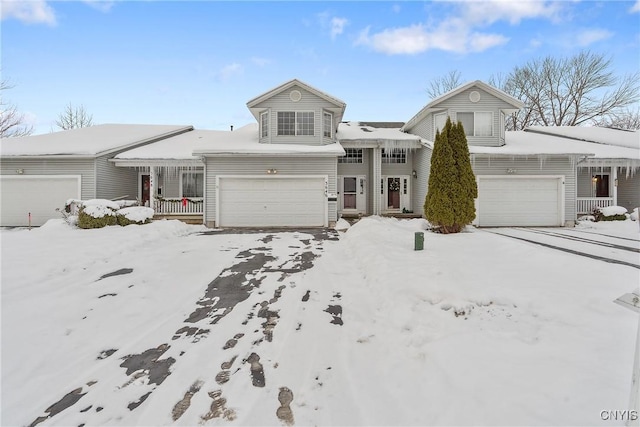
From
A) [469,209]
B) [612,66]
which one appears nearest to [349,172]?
[469,209]

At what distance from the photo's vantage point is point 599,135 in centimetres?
1595

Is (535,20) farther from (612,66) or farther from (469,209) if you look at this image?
(612,66)

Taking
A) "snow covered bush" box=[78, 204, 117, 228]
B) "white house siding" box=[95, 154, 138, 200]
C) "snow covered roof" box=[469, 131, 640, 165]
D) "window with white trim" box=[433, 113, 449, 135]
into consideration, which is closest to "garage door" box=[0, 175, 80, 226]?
"white house siding" box=[95, 154, 138, 200]

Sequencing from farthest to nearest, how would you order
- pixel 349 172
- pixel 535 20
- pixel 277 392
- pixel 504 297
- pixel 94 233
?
1. pixel 349 172
2. pixel 535 20
3. pixel 94 233
4. pixel 504 297
5. pixel 277 392

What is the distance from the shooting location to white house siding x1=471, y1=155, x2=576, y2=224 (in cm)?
1169

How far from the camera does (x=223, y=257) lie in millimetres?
6723

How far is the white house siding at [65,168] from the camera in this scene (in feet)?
40.9

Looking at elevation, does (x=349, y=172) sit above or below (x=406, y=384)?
above

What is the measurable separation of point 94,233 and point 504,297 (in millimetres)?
10319

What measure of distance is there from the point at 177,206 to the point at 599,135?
23.5 m

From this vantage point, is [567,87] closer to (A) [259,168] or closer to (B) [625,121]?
(B) [625,121]

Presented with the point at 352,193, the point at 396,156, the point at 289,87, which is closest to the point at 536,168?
the point at 396,156

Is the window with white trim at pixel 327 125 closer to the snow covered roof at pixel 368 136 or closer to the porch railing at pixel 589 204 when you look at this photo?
the snow covered roof at pixel 368 136

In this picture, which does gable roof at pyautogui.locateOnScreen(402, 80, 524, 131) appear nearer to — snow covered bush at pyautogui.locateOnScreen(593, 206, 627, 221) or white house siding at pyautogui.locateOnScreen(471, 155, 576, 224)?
white house siding at pyautogui.locateOnScreen(471, 155, 576, 224)
